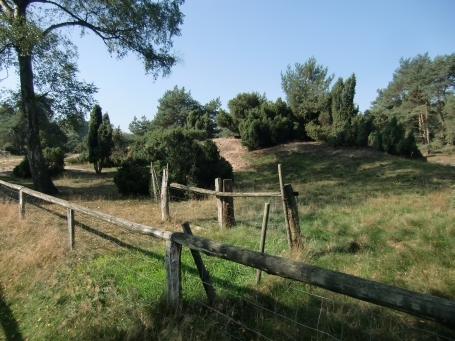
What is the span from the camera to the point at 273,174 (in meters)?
17.8

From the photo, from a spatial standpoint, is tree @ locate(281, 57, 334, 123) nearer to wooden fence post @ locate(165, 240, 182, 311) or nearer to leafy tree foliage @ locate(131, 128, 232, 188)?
leafy tree foliage @ locate(131, 128, 232, 188)

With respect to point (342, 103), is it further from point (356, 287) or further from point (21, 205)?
point (356, 287)

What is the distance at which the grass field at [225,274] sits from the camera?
3.14 m

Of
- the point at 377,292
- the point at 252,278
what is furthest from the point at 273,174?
the point at 377,292

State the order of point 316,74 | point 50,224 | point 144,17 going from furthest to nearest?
point 316,74
point 144,17
point 50,224

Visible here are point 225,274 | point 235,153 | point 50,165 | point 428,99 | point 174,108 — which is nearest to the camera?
point 225,274

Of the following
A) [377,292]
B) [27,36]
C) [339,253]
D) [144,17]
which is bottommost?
[339,253]

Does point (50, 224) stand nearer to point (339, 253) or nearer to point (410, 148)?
point (339, 253)

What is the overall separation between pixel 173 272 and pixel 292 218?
2839mm

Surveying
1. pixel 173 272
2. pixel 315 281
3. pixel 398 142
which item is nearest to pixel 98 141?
pixel 398 142

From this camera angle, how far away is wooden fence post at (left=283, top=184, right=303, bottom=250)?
213 inches

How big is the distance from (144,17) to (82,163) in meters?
20.6

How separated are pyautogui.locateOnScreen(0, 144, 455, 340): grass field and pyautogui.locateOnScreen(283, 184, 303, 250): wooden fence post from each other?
0.90 feet

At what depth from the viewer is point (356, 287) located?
1897mm
